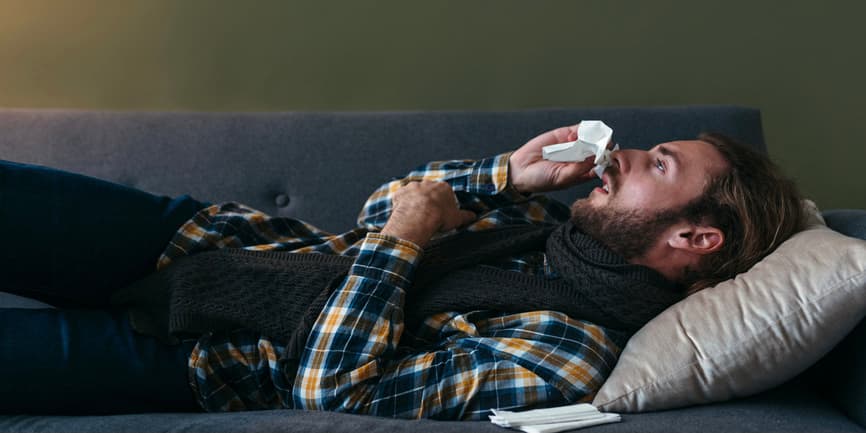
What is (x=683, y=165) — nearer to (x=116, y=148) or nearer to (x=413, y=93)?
(x=413, y=93)

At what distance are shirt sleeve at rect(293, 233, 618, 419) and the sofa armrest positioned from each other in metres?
0.53

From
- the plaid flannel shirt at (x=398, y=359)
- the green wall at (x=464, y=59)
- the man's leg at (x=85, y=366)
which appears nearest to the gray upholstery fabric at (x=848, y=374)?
the plaid flannel shirt at (x=398, y=359)

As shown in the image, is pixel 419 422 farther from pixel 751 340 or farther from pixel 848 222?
pixel 848 222

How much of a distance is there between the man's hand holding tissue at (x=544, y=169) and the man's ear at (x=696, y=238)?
10.4 inches

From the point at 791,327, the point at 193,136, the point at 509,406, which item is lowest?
the point at 509,406

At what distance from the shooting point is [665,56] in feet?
7.61

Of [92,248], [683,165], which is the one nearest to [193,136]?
[92,248]

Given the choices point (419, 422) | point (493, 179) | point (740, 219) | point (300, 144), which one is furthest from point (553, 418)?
point (300, 144)

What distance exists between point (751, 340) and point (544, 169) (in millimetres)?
601

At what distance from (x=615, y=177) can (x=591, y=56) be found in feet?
2.96

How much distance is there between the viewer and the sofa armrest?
1463mm

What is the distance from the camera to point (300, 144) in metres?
1.94

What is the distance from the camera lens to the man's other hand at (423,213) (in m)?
1.46

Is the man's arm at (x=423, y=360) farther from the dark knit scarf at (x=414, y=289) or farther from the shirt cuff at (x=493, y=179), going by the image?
the shirt cuff at (x=493, y=179)
